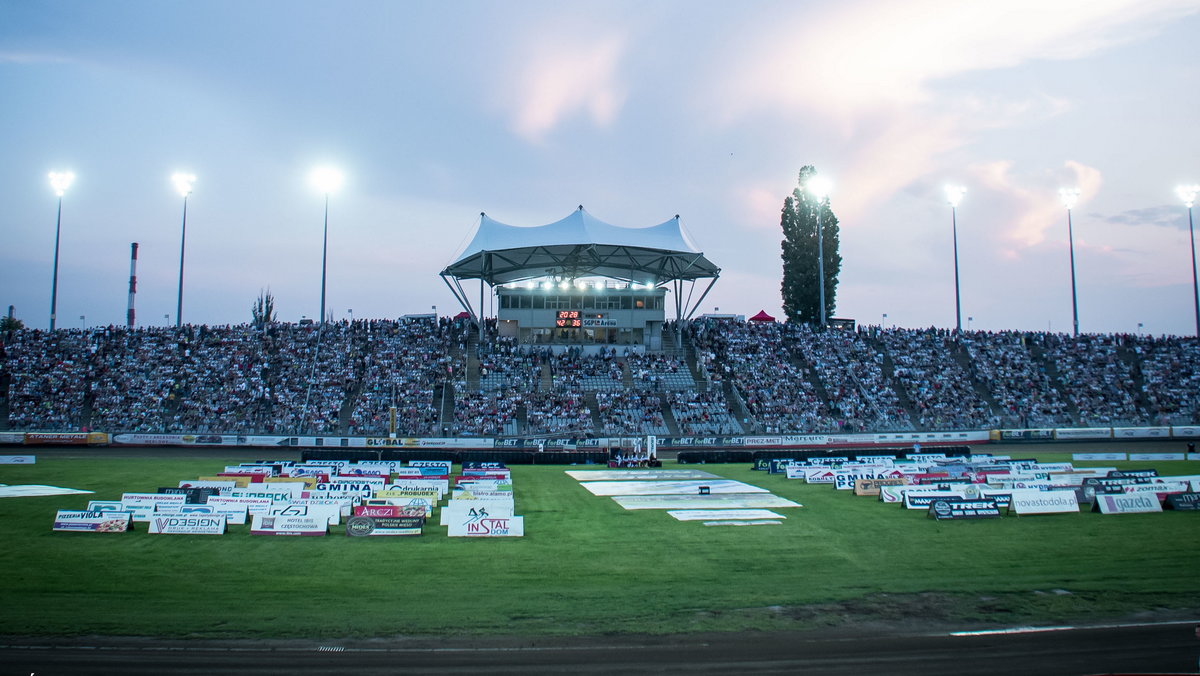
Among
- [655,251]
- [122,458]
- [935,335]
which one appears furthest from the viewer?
[935,335]

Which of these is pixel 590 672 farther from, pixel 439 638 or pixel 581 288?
pixel 581 288

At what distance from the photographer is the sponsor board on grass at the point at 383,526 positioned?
2075 centimetres

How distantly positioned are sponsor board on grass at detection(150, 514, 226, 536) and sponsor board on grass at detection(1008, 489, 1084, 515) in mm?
24503

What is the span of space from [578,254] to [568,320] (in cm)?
632

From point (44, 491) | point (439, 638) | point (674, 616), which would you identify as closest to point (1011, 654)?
point (674, 616)

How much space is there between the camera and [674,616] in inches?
551

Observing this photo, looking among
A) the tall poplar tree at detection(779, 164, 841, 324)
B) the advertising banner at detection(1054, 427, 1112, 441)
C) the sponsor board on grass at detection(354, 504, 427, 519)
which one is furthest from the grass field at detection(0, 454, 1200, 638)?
the tall poplar tree at detection(779, 164, 841, 324)

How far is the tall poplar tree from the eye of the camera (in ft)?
246

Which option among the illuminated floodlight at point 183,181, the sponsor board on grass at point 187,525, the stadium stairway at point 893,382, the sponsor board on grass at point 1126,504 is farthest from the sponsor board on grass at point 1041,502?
the illuminated floodlight at point 183,181

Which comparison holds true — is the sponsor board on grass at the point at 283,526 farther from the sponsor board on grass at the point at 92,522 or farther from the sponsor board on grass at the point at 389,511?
the sponsor board on grass at the point at 92,522

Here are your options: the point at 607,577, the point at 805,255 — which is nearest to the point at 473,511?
the point at 607,577

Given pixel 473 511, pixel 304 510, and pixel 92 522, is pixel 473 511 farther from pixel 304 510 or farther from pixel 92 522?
pixel 92 522

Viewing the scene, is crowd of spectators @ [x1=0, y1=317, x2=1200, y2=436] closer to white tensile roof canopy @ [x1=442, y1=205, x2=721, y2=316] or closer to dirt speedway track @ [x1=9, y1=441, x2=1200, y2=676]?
white tensile roof canopy @ [x1=442, y1=205, x2=721, y2=316]

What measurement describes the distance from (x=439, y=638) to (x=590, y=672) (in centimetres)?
297
